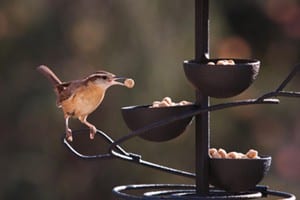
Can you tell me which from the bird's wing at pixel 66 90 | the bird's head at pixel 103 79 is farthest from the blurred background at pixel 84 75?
the bird's head at pixel 103 79

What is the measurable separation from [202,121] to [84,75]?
224 centimetres

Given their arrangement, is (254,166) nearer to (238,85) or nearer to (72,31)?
(238,85)

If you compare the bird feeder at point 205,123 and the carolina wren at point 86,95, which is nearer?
the bird feeder at point 205,123

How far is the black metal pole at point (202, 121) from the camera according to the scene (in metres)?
2.34

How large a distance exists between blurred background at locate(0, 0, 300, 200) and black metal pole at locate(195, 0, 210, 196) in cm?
214

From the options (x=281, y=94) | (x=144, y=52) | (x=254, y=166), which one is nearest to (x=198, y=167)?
(x=254, y=166)

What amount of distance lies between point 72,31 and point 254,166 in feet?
8.39

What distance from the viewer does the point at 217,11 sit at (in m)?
5.18

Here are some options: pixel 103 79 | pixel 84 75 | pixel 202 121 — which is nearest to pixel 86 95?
pixel 103 79

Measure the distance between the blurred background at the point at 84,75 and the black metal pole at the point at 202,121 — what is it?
214 cm

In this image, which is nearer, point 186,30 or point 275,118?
point 186,30

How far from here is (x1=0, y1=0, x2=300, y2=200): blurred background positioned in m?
4.64

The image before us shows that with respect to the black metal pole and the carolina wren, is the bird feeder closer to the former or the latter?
the black metal pole

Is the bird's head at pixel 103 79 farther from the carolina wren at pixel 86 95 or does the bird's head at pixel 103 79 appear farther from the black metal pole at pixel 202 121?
the black metal pole at pixel 202 121
